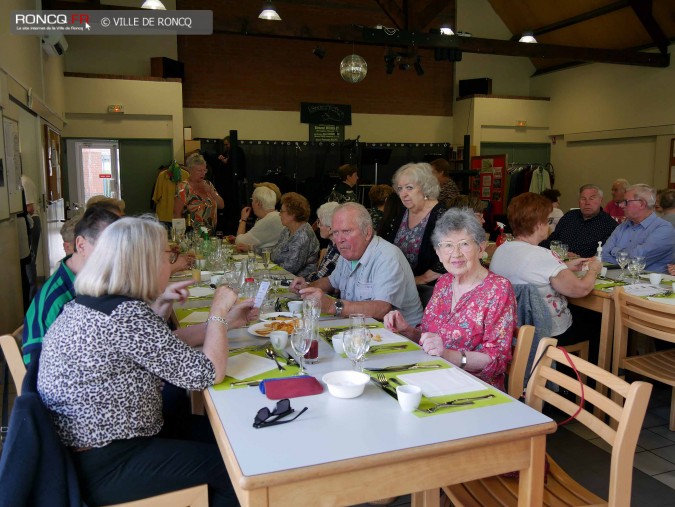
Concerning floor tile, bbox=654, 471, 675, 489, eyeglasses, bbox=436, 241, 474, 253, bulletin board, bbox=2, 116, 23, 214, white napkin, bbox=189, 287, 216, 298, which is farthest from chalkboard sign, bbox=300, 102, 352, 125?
floor tile, bbox=654, 471, 675, 489

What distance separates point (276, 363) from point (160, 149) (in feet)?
30.6

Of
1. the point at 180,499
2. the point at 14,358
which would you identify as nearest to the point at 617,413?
the point at 180,499

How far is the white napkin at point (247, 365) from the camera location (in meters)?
2.00

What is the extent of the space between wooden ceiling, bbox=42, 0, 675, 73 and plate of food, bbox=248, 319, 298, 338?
23.2 feet

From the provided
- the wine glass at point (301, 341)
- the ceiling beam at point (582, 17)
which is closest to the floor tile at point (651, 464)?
the wine glass at point (301, 341)

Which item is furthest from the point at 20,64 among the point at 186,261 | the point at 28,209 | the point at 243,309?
the point at 243,309

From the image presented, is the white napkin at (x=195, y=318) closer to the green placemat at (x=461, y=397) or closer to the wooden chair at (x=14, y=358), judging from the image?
the wooden chair at (x=14, y=358)

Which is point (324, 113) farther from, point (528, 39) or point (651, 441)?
point (651, 441)

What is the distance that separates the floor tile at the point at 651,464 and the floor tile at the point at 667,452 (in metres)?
0.04

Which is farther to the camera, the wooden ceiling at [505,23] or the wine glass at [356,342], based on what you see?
the wooden ceiling at [505,23]

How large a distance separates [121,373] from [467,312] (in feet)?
4.76

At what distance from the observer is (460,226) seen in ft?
8.36

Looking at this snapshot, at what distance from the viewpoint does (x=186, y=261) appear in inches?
176

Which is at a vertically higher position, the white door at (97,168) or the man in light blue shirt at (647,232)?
the white door at (97,168)
